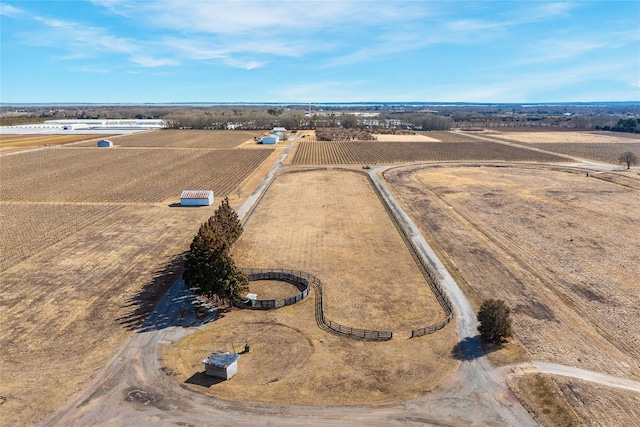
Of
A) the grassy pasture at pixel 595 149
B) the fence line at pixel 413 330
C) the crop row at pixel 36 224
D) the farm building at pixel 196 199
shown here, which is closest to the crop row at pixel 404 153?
the grassy pasture at pixel 595 149

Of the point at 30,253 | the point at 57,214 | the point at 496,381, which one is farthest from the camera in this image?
the point at 57,214

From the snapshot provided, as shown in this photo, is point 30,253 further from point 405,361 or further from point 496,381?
point 496,381

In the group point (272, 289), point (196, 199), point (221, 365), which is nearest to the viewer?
point (221, 365)

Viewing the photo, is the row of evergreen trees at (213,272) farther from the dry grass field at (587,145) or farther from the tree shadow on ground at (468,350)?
the dry grass field at (587,145)

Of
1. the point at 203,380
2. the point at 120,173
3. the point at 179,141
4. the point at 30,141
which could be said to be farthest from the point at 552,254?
the point at 30,141

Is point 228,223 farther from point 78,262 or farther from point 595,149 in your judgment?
point 595,149

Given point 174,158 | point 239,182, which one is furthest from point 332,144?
point 239,182
